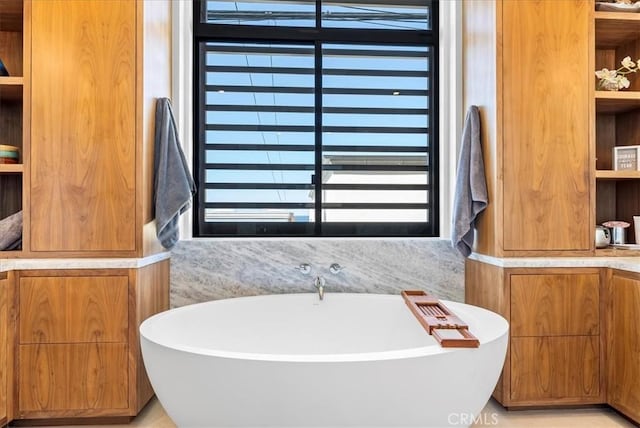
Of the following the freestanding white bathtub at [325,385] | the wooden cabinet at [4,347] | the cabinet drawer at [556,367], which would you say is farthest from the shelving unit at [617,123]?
the wooden cabinet at [4,347]

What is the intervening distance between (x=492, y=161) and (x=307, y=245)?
1144 mm

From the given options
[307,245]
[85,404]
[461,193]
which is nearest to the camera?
[85,404]

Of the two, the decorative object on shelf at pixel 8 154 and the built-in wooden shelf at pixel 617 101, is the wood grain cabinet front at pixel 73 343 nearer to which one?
the decorative object on shelf at pixel 8 154

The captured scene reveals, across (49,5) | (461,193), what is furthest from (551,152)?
(49,5)

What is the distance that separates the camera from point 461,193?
2.21 metres

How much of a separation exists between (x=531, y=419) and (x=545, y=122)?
59.6 inches

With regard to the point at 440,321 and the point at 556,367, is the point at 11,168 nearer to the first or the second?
the point at 440,321

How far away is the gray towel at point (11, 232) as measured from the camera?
1925 mm

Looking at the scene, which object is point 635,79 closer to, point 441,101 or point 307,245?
point 441,101

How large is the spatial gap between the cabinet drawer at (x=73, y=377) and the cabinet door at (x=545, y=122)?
205cm

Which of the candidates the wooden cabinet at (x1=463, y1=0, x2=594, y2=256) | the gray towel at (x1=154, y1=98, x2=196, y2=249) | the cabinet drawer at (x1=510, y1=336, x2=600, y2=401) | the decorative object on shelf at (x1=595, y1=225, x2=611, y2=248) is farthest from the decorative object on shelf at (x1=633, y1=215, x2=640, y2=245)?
the gray towel at (x1=154, y1=98, x2=196, y2=249)

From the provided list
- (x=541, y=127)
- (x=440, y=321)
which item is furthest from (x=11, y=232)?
(x=541, y=127)

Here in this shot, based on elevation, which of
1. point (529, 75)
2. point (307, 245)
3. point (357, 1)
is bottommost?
point (307, 245)

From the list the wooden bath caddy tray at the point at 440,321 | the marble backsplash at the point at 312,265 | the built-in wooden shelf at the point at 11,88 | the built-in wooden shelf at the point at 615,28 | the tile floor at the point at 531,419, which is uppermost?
the built-in wooden shelf at the point at 615,28
